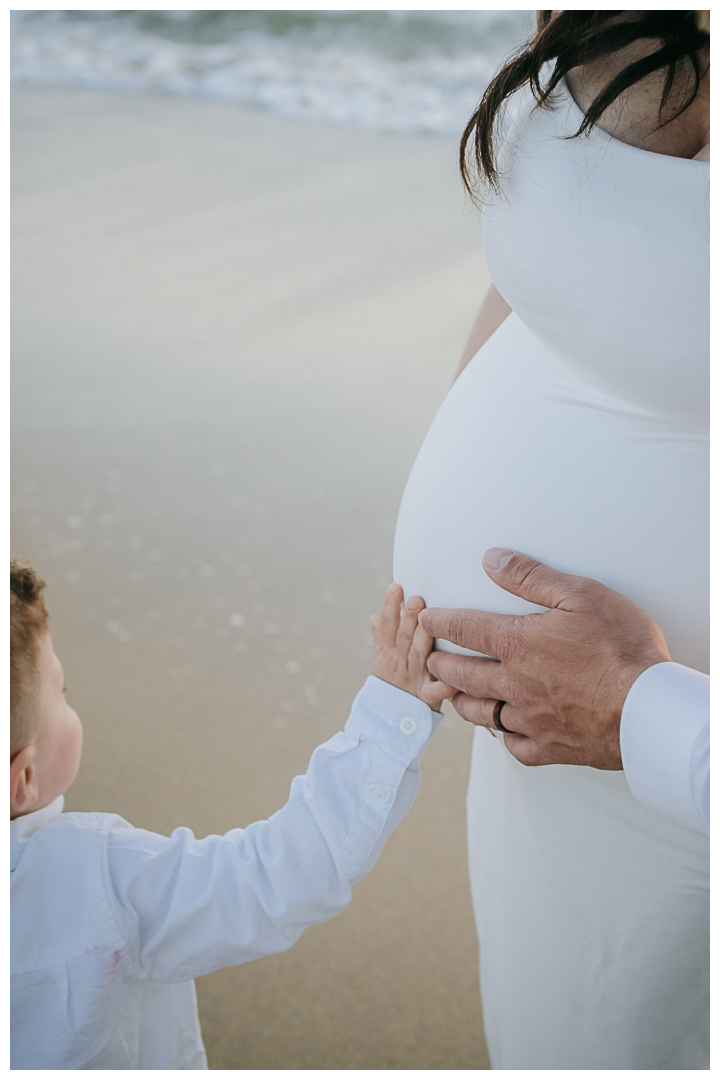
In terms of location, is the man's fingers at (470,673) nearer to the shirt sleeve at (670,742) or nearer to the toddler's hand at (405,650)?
the toddler's hand at (405,650)

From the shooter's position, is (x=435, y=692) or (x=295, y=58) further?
(x=295, y=58)

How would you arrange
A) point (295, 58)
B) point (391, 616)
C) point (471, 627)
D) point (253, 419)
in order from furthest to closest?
point (295, 58), point (253, 419), point (391, 616), point (471, 627)

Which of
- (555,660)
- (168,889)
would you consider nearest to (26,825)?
(168,889)

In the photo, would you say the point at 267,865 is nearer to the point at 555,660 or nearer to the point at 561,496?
the point at 555,660

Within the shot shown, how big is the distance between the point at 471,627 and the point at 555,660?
9cm

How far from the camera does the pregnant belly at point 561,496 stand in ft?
2.39

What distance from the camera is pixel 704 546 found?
72cm

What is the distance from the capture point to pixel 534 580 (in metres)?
0.75

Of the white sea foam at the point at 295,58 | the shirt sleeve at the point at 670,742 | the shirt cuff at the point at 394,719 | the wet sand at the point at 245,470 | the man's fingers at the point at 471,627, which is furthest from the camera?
the white sea foam at the point at 295,58

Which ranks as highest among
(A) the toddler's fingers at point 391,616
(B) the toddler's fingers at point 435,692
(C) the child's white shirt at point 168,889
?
(A) the toddler's fingers at point 391,616

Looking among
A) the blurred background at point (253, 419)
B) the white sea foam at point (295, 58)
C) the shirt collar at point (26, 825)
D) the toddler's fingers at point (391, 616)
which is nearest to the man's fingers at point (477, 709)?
the toddler's fingers at point (391, 616)

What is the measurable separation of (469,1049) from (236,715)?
28.2 inches

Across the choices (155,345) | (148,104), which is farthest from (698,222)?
(148,104)

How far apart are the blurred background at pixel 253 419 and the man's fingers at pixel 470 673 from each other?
0.72 metres
